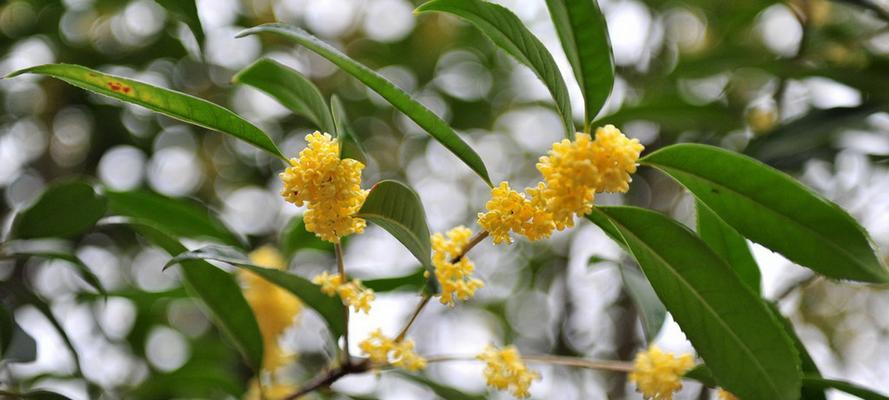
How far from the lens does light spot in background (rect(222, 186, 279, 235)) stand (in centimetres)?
283

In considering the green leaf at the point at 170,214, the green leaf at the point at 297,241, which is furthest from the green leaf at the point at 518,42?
the green leaf at the point at 170,214

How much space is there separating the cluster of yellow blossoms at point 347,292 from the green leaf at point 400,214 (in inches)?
7.6

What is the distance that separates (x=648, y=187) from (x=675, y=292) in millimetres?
1713

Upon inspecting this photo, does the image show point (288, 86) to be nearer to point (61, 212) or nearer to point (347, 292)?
point (347, 292)

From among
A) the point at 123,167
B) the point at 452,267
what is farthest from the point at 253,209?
the point at 452,267

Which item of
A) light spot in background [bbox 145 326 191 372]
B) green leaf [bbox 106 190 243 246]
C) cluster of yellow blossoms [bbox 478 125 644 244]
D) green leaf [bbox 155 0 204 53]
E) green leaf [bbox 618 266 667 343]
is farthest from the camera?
light spot in background [bbox 145 326 191 372]

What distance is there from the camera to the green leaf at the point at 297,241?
1.60 m

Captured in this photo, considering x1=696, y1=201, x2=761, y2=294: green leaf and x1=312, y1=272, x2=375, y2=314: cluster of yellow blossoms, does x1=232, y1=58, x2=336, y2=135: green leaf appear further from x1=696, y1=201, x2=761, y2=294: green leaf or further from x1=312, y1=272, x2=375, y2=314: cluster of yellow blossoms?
x1=696, y1=201, x2=761, y2=294: green leaf

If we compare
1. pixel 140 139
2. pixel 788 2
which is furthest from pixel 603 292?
pixel 140 139

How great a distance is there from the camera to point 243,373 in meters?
2.51

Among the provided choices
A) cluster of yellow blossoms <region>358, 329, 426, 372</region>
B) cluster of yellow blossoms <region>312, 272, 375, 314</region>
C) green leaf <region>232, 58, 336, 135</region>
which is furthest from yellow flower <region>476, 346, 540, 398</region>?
green leaf <region>232, 58, 336, 135</region>

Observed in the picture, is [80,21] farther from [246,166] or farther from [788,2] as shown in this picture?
[788,2]

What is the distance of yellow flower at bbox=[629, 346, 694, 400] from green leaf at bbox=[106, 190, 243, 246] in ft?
2.56

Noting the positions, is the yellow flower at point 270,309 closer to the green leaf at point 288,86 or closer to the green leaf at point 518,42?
the green leaf at point 288,86
